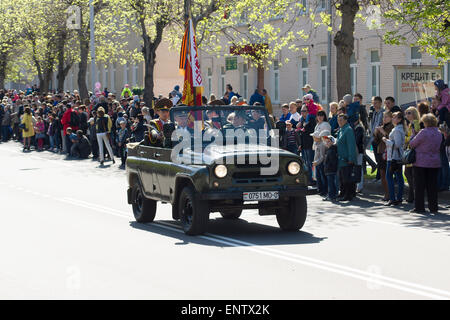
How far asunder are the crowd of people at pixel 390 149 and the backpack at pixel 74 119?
14.3 metres

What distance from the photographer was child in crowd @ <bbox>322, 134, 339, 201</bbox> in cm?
1880

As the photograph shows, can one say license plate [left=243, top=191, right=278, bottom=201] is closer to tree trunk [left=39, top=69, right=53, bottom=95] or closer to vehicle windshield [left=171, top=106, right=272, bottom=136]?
vehicle windshield [left=171, top=106, right=272, bottom=136]

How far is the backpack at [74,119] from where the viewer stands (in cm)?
3388

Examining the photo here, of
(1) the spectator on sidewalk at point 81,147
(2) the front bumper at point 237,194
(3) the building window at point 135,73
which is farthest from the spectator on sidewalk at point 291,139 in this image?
(3) the building window at point 135,73

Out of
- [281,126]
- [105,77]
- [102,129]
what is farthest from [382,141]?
[105,77]

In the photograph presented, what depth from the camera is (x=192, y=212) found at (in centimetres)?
1335

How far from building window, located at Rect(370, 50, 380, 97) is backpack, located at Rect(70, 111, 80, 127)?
34.4ft

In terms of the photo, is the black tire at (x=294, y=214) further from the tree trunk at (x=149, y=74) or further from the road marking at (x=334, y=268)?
the tree trunk at (x=149, y=74)

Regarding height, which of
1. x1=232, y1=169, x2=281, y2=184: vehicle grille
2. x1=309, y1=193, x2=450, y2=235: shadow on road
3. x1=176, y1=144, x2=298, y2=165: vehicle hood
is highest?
x1=176, y1=144, x2=298, y2=165: vehicle hood

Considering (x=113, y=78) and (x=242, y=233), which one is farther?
(x=113, y=78)

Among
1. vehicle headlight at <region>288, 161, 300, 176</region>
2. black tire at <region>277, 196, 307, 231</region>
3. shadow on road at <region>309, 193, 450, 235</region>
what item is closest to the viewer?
vehicle headlight at <region>288, 161, 300, 176</region>

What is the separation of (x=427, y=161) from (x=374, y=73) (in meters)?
19.4

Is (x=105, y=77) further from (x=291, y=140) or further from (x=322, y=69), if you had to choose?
(x=291, y=140)

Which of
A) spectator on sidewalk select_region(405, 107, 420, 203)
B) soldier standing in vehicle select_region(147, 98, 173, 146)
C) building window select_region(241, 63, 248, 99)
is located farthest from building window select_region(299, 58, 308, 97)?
soldier standing in vehicle select_region(147, 98, 173, 146)
